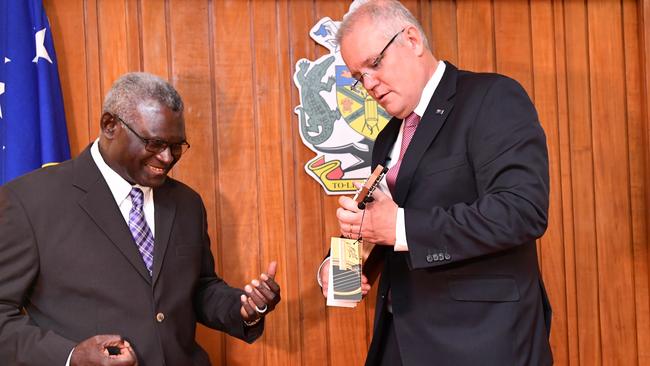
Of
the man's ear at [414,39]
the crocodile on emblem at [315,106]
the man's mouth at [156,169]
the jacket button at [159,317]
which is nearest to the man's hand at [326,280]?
the jacket button at [159,317]

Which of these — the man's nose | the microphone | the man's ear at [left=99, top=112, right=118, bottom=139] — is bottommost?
the microphone

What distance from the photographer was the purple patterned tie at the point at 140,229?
7.44 feet

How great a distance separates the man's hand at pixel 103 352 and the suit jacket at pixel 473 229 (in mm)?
822

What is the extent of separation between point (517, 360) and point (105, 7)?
2.20 metres

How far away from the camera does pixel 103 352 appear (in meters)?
1.95

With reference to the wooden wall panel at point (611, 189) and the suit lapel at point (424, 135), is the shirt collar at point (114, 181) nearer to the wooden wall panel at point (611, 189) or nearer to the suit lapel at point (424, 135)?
the suit lapel at point (424, 135)

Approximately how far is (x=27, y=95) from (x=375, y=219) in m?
1.61

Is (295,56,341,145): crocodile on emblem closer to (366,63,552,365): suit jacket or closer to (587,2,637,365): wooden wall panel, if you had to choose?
(366,63,552,365): suit jacket

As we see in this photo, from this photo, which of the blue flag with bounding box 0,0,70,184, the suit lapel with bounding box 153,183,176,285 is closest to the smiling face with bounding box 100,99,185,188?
the suit lapel with bounding box 153,183,176,285

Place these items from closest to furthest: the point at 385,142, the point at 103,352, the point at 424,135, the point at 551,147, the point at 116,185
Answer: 1. the point at 103,352
2. the point at 424,135
3. the point at 116,185
4. the point at 385,142
5. the point at 551,147

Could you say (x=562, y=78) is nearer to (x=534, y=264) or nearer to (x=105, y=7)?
(x=534, y=264)

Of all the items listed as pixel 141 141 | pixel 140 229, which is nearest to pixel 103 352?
pixel 140 229

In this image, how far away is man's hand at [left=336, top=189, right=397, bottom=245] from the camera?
1.88 m

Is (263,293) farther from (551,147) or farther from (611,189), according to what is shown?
(611,189)
